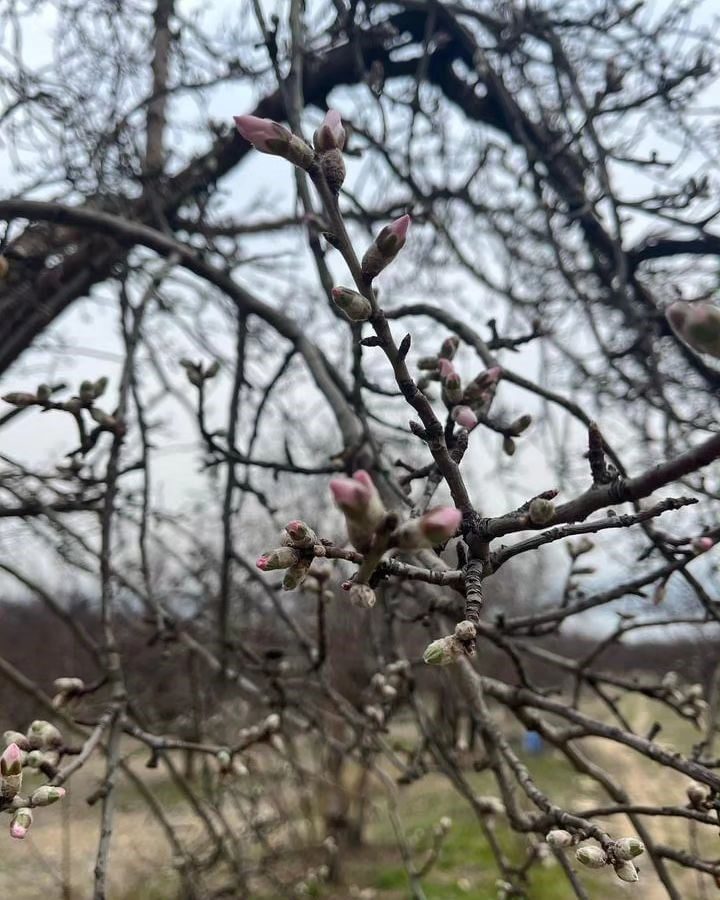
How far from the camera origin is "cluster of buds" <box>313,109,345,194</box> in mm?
871

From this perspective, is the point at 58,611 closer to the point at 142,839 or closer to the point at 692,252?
the point at 692,252

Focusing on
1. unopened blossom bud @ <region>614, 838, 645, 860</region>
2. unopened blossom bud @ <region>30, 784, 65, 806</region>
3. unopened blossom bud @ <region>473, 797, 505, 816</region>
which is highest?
unopened blossom bud @ <region>30, 784, 65, 806</region>

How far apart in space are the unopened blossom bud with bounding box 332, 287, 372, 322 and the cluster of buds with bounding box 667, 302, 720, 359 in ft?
1.09

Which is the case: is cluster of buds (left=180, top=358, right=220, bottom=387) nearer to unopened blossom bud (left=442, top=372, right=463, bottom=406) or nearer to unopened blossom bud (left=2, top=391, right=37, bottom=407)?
unopened blossom bud (left=2, top=391, right=37, bottom=407)

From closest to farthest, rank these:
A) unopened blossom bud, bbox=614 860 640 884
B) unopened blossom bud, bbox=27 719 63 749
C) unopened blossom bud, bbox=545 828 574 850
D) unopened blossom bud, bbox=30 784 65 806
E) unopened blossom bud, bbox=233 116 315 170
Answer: unopened blossom bud, bbox=233 116 315 170
unopened blossom bud, bbox=614 860 640 884
unopened blossom bud, bbox=545 828 574 850
unopened blossom bud, bbox=30 784 65 806
unopened blossom bud, bbox=27 719 63 749

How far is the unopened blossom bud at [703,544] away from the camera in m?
1.35

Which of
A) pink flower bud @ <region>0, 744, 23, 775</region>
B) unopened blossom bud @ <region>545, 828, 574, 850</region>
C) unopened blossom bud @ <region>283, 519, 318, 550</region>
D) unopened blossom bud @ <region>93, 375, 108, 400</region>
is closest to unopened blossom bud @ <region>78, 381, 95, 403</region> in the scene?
unopened blossom bud @ <region>93, 375, 108, 400</region>

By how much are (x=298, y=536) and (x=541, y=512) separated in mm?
273

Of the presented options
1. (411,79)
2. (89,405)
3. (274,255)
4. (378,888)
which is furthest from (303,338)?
(378,888)

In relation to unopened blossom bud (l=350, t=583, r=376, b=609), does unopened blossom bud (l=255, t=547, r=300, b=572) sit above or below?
above

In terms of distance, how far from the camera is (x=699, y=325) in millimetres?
668

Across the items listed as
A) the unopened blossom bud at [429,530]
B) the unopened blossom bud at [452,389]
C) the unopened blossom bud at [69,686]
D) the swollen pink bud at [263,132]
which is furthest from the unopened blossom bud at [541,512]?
the unopened blossom bud at [69,686]

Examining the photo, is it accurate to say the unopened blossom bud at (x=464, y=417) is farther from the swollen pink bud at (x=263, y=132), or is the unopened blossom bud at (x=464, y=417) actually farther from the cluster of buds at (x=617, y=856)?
the cluster of buds at (x=617, y=856)

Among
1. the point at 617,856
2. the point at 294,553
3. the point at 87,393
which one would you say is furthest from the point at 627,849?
the point at 87,393
